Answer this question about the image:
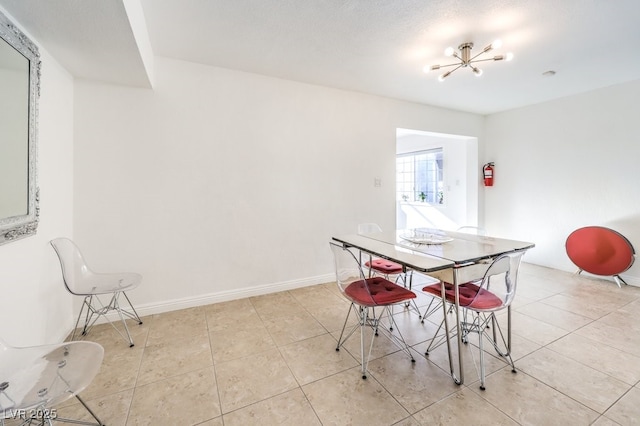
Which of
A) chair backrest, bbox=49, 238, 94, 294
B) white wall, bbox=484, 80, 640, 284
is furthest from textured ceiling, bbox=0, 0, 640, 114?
chair backrest, bbox=49, 238, 94, 294

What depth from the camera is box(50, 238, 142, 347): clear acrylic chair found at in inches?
81.4

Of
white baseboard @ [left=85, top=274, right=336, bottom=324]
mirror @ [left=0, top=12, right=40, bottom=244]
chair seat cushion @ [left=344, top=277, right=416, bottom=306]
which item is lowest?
white baseboard @ [left=85, top=274, right=336, bottom=324]

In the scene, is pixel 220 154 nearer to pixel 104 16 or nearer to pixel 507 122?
pixel 104 16

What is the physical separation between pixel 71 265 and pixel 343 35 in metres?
2.88

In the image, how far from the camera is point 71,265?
215 centimetres

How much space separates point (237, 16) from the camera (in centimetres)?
209

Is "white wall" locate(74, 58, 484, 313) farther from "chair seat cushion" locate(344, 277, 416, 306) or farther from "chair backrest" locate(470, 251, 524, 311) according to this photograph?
"chair backrest" locate(470, 251, 524, 311)

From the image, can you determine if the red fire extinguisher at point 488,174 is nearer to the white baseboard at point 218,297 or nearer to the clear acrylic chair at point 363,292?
the white baseboard at point 218,297

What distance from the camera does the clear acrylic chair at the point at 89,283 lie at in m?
2.07

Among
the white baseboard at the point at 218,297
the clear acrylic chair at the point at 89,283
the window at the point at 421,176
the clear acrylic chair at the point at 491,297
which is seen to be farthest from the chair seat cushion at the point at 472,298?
the window at the point at 421,176

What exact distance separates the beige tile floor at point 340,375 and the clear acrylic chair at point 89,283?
165mm

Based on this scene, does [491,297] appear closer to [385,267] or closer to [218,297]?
[385,267]

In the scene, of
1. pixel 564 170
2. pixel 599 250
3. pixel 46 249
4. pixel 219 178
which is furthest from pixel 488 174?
pixel 46 249

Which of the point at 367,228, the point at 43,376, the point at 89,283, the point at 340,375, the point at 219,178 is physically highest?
the point at 219,178
